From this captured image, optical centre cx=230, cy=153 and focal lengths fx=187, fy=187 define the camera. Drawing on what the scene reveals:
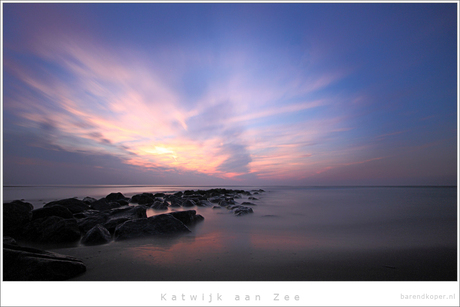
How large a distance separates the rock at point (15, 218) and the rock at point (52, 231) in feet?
1.88

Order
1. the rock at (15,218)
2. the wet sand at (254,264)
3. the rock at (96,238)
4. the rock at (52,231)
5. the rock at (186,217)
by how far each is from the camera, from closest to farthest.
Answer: the wet sand at (254,264) → the rock at (96,238) → the rock at (52,231) → the rock at (15,218) → the rock at (186,217)

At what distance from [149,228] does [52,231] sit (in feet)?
8.80

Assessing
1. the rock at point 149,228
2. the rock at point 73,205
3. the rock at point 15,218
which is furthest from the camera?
the rock at point 73,205

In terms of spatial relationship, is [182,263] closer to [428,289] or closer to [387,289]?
[387,289]

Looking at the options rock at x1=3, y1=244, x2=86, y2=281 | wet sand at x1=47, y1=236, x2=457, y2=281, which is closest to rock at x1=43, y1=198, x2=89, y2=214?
wet sand at x1=47, y1=236, x2=457, y2=281

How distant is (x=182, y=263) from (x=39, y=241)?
15.5 ft

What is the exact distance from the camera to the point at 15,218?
6242mm

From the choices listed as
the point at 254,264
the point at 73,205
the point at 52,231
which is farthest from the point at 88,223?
the point at 254,264

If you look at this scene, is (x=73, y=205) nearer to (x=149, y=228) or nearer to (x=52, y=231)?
(x=52, y=231)

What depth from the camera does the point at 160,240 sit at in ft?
17.3

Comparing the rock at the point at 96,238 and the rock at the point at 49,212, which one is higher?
the rock at the point at 49,212

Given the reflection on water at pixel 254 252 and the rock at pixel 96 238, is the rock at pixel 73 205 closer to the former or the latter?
the rock at pixel 96 238

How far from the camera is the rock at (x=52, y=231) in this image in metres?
5.31

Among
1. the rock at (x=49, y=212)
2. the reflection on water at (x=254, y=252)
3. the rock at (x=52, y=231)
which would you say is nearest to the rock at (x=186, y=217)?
the reflection on water at (x=254, y=252)
